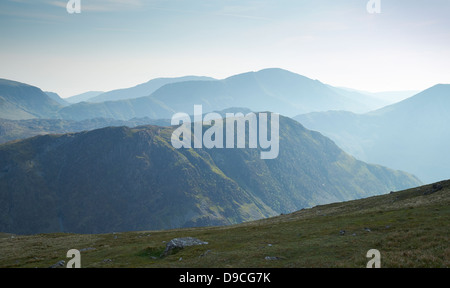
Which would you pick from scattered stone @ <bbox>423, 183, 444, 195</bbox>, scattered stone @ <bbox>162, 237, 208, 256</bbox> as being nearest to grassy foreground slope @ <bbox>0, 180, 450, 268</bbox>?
scattered stone @ <bbox>162, 237, 208, 256</bbox>

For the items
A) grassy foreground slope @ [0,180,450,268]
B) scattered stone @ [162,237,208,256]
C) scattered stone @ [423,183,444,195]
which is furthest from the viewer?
scattered stone @ [423,183,444,195]

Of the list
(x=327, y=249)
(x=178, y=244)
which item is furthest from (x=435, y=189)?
(x=178, y=244)

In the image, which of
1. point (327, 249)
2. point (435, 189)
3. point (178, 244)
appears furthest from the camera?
point (435, 189)

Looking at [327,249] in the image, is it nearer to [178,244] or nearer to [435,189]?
[178,244]

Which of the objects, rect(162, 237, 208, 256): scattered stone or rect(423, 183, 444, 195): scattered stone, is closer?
rect(162, 237, 208, 256): scattered stone

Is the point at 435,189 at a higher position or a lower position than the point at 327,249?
higher

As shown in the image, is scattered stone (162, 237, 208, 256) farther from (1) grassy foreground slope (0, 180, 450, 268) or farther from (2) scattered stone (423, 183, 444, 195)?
(2) scattered stone (423, 183, 444, 195)

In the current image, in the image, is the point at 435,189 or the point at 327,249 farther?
the point at 435,189

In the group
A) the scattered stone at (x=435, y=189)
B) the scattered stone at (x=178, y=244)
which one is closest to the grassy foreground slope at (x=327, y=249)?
the scattered stone at (x=178, y=244)

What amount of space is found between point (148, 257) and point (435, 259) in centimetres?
3495

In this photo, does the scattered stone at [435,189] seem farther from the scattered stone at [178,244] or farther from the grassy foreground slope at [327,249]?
the scattered stone at [178,244]

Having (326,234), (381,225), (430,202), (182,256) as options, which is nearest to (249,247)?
(182,256)
